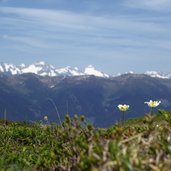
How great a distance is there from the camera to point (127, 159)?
165 inches

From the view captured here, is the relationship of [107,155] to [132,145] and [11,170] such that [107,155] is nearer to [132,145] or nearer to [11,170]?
[132,145]

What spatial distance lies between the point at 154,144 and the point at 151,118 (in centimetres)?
30

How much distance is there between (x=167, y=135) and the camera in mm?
5934

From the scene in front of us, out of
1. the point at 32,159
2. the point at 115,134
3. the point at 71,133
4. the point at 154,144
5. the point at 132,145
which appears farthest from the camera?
the point at 32,159

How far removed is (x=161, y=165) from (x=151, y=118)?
3.90 feet

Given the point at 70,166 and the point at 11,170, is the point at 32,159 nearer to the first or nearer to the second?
the point at 11,170

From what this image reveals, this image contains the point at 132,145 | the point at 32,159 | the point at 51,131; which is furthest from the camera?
the point at 51,131

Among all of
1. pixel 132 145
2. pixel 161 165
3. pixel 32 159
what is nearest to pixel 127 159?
pixel 161 165

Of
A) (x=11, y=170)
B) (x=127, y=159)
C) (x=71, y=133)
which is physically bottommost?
(x=11, y=170)

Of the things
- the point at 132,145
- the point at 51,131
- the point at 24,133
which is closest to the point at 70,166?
the point at 132,145

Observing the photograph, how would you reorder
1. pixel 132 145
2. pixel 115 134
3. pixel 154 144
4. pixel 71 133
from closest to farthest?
pixel 132 145, pixel 154 144, pixel 115 134, pixel 71 133

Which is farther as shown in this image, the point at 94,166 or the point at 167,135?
the point at 167,135

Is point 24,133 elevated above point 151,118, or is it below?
below

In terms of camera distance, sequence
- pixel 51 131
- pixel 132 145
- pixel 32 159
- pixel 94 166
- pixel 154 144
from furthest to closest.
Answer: pixel 51 131
pixel 32 159
pixel 154 144
pixel 132 145
pixel 94 166
